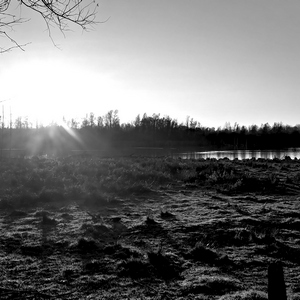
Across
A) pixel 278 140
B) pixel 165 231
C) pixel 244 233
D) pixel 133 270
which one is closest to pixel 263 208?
pixel 244 233

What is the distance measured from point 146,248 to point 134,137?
281ft

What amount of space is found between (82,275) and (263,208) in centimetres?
610

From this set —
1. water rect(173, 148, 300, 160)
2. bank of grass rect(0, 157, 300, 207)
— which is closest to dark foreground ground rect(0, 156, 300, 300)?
bank of grass rect(0, 157, 300, 207)

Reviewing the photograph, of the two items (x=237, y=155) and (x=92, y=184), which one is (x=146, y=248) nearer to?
(x=92, y=184)

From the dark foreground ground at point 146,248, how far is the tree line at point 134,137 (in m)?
53.1

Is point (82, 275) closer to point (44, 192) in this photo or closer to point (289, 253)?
point (289, 253)

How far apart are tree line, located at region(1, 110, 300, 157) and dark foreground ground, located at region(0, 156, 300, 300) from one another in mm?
53116

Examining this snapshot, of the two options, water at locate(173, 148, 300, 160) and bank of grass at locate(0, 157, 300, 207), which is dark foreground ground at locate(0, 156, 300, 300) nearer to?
bank of grass at locate(0, 157, 300, 207)

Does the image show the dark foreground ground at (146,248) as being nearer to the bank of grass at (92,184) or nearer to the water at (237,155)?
the bank of grass at (92,184)

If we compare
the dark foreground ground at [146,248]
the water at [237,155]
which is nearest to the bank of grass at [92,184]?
the dark foreground ground at [146,248]

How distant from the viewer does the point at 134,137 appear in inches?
3595

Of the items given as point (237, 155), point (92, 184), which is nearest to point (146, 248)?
point (92, 184)

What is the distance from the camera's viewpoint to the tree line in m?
72.9

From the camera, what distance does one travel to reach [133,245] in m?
6.07
